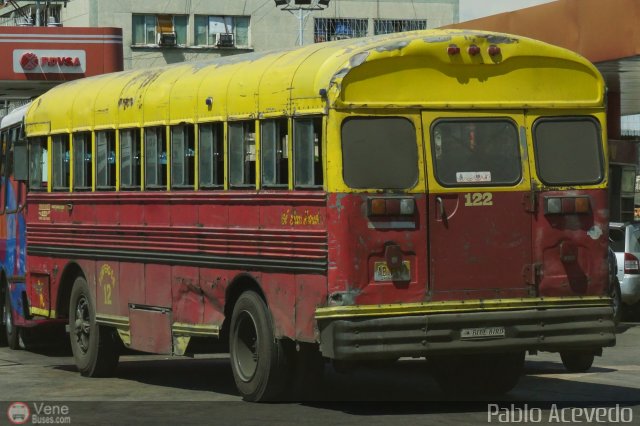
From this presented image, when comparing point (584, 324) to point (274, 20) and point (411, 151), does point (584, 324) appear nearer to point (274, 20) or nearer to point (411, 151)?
point (411, 151)

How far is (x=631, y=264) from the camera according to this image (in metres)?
24.2

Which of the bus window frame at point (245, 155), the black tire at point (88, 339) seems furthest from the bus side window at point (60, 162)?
the bus window frame at point (245, 155)

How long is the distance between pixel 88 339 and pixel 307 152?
499 centimetres

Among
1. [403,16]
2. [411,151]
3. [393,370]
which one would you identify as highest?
[403,16]

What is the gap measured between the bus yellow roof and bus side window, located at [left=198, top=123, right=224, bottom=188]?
0.36 feet

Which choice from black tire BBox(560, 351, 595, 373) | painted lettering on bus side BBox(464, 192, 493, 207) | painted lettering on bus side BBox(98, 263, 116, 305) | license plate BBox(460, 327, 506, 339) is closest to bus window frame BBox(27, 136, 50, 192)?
painted lettering on bus side BBox(98, 263, 116, 305)

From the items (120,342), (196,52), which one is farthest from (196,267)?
(196,52)

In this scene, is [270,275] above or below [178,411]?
above

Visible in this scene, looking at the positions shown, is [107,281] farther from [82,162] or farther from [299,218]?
[299,218]

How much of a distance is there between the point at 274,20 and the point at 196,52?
16.4ft

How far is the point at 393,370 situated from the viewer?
15961mm

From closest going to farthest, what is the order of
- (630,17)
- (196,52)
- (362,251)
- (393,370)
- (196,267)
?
(362,251), (196,267), (393,370), (630,17), (196,52)

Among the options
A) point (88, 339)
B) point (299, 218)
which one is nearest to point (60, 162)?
point (88, 339)

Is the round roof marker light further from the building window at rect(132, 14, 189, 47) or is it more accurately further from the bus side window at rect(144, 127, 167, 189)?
the building window at rect(132, 14, 189, 47)
